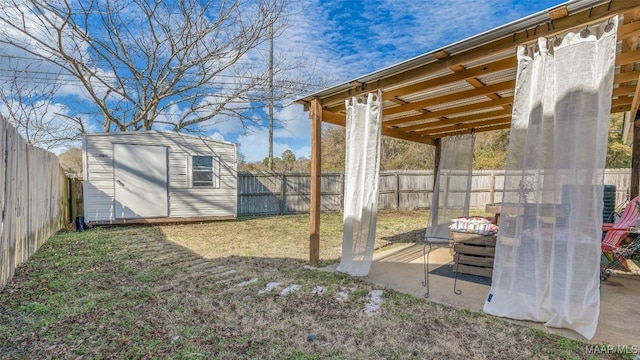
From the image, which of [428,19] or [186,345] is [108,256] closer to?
[186,345]

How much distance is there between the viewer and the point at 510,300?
8.19 feet

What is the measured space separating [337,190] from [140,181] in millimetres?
5870

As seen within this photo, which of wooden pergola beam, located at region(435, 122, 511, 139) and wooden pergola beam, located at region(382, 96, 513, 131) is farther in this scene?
wooden pergola beam, located at region(435, 122, 511, 139)

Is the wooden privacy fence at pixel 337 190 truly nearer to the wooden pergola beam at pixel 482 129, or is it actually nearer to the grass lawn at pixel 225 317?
the wooden pergola beam at pixel 482 129

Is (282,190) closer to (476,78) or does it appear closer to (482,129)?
(482,129)

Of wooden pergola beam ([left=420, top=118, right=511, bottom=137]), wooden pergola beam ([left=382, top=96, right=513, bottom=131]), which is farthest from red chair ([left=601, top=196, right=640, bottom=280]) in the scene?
wooden pergola beam ([left=420, top=118, right=511, bottom=137])

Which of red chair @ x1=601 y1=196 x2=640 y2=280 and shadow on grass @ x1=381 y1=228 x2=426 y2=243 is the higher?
red chair @ x1=601 y1=196 x2=640 y2=280

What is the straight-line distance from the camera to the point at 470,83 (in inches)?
131

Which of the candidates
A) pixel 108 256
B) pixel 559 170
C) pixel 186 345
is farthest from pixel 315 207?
pixel 108 256

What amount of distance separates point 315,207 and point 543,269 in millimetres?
2381

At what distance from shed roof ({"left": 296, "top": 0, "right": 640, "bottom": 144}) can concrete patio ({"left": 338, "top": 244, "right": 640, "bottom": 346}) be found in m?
2.03

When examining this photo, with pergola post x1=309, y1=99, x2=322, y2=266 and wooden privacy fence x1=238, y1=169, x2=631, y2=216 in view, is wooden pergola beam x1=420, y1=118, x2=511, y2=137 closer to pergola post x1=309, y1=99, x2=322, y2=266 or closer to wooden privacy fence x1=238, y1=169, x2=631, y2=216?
pergola post x1=309, y1=99, x2=322, y2=266

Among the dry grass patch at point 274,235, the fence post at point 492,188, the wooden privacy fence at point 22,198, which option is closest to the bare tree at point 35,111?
the wooden privacy fence at point 22,198

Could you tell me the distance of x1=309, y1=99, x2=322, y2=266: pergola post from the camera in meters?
3.99
